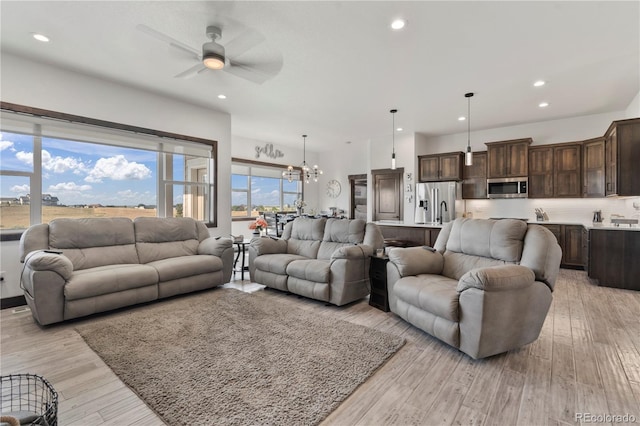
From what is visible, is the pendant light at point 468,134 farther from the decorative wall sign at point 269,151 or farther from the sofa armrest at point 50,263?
the sofa armrest at point 50,263

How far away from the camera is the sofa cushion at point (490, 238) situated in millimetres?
2723

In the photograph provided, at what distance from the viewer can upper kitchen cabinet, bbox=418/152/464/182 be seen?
22.3 ft

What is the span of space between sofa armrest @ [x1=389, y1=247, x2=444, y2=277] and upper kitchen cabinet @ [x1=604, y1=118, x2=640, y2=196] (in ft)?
11.6

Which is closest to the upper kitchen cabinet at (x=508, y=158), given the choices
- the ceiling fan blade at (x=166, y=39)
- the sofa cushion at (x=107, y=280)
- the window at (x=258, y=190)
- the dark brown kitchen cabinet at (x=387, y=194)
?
the dark brown kitchen cabinet at (x=387, y=194)

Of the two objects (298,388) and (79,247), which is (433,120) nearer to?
(298,388)

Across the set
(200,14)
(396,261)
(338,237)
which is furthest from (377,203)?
(200,14)

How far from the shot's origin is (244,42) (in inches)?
115

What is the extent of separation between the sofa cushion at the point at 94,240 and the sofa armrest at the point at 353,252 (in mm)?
2776

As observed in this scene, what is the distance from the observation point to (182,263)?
3879mm

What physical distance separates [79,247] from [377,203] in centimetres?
641

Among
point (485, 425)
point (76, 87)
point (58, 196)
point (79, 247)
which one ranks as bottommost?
point (485, 425)

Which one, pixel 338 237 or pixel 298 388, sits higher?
pixel 338 237

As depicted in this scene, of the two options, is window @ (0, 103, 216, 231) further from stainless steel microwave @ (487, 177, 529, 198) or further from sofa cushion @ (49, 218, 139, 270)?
stainless steel microwave @ (487, 177, 529, 198)

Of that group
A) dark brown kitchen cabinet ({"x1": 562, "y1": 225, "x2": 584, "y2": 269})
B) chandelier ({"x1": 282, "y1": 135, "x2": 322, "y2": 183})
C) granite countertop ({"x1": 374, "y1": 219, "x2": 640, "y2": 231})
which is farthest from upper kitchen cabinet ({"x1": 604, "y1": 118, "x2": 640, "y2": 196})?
chandelier ({"x1": 282, "y1": 135, "x2": 322, "y2": 183})
